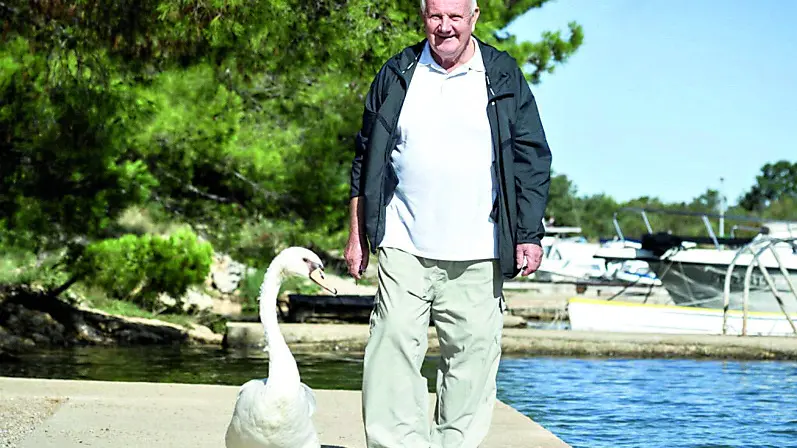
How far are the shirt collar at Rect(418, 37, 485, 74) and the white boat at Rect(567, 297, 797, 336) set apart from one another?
15.7 m

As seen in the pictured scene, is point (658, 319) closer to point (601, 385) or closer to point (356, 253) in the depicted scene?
point (601, 385)

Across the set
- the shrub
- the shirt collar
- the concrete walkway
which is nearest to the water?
the shrub

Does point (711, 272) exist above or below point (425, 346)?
above

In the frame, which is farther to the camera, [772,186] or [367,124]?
[772,186]

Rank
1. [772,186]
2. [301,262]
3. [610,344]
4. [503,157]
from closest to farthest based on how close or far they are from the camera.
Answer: [503,157] < [301,262] < [610,344] < [772,186]

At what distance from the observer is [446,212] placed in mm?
5078

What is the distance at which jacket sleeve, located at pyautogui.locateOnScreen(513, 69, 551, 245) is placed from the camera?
5086 millimetres

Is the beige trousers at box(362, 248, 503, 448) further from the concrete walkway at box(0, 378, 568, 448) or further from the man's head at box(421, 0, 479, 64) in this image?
the concrete walkway at box(0, 378, 568, 448)

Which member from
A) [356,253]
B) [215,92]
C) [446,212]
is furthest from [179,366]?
[446,212]

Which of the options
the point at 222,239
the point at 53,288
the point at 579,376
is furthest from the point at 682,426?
the point at 53,288

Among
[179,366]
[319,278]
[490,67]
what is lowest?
[179,366]

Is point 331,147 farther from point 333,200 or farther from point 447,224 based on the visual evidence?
point 447,224

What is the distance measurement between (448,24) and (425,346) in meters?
1.33

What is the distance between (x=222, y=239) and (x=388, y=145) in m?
12.9
